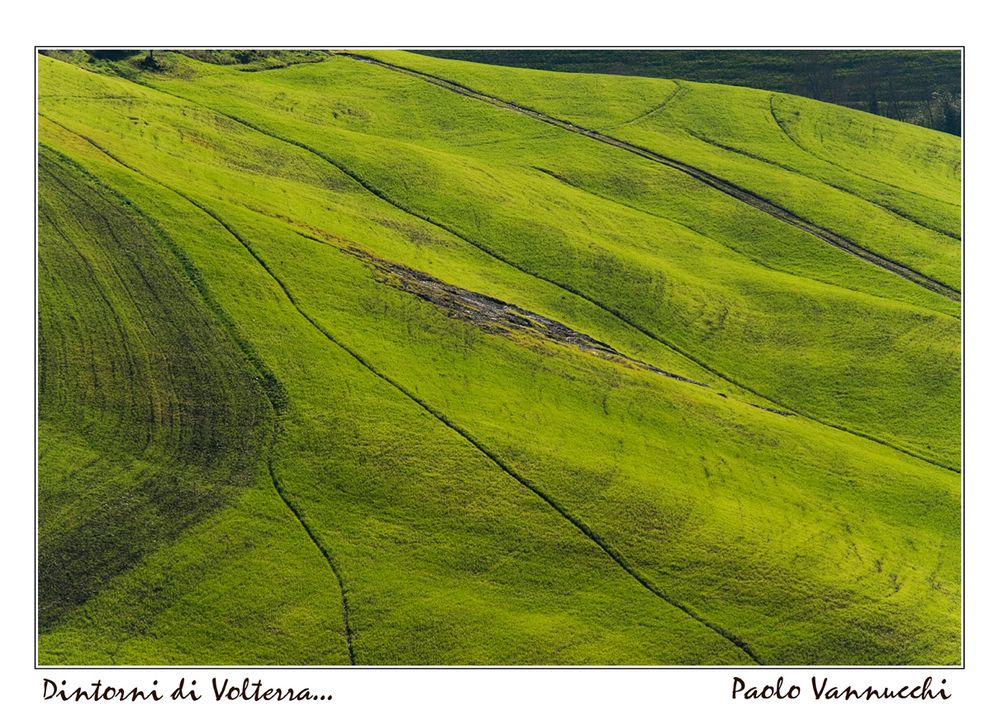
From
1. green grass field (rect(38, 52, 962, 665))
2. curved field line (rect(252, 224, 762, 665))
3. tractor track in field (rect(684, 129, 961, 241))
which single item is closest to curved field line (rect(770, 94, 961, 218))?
tractor track in field (rect(684, 129, 961, 241))

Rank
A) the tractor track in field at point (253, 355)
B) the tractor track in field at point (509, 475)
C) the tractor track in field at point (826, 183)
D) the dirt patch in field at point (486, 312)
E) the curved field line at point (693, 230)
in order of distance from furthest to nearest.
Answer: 1. the tractor track in field at point (826, 183)
2. the curved field line at point (693, 230)
3. the dirt patch in field at point (486, 312)
4. the tractor track in field at point (509, 475)
5. the tractor track in field at point (253, 355)

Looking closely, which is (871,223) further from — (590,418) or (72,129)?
(72,129)

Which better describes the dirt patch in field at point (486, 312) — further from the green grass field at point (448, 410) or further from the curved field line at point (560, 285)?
the curved field line at point (560, 285)

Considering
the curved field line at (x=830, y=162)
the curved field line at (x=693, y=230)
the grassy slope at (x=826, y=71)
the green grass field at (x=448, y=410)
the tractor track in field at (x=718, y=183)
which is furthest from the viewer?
the grassy slope at (x=826, y=71)

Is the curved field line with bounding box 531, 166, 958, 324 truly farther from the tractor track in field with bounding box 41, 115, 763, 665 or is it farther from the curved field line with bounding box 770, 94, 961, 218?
the tractor track in field with bounding box 41, 115, 763, 665

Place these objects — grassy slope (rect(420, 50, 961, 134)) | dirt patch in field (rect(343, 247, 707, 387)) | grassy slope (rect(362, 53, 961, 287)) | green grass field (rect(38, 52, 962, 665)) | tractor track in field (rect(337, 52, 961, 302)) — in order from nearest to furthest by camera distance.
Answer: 1. green grass field (rect(38, 52, 962, 665))
2. dirt patch in field (rect(343, 247, 707, 387))
3. tractor track in field (rect(337, 52, 961, 302))
4. grassy slope (rect(362, 53, 961, 287))
5. grassy slope (rect(420, 50, 961, 134))

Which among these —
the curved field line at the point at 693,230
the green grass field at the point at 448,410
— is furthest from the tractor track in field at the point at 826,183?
the curved field line at the point at 693,230

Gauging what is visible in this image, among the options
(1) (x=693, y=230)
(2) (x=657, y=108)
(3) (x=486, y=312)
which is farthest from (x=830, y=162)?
(3) (x=486, y=312)
